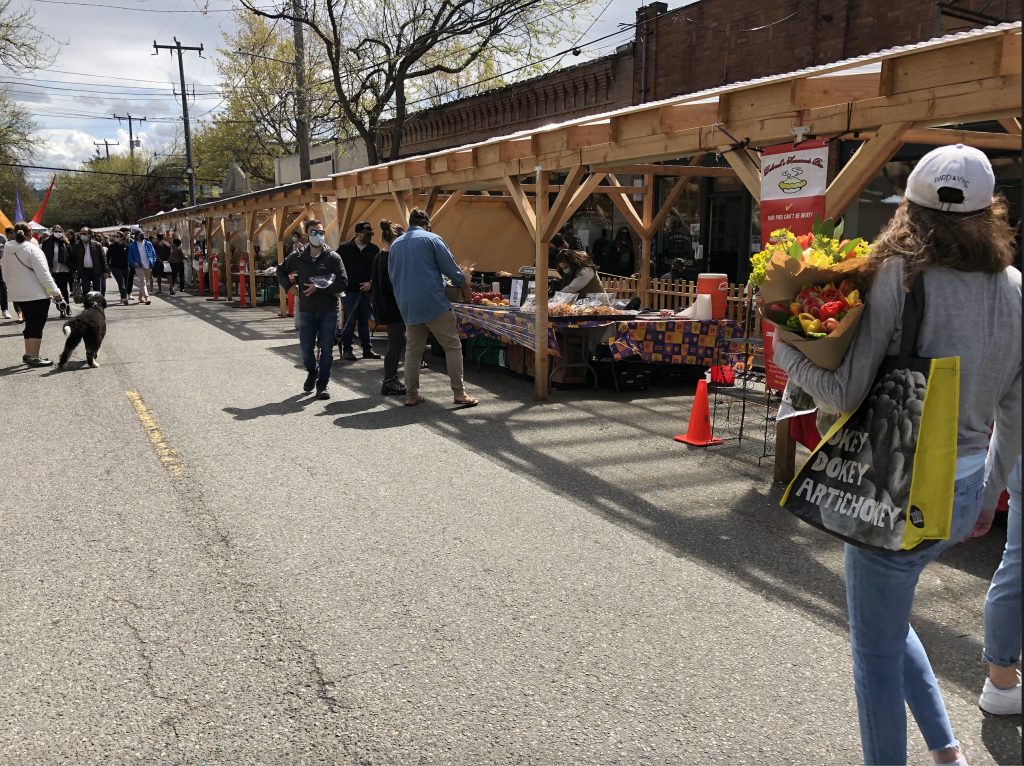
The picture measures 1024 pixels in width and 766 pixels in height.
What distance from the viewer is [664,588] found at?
4.12 meters

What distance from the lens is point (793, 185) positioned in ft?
18.2

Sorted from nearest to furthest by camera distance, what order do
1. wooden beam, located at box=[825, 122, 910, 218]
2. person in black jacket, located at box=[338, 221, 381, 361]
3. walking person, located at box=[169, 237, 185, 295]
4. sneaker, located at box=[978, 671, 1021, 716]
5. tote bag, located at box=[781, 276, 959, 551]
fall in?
tote bag, located at box=[781, 276, 959, 551] < sneaker, located at box=[978, 671, 1021, 716] < wooden beam, located at box=[825, 122, 910, 218] < person in black jacket, located at box=[338, 221, 381, 361] < walking person, located at box=[169, 237, 185, 295]

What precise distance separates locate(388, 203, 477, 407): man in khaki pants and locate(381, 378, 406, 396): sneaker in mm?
688

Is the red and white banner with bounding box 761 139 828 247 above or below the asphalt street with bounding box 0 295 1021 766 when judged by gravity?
above

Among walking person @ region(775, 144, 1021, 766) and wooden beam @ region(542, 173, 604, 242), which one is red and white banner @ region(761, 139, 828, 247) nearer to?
wooden beam @ region(542, 173, 604, 242)

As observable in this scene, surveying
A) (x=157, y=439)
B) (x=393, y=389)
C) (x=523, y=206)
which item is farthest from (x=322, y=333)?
(x=523, y=206)

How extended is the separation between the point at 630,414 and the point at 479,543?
3.80 m

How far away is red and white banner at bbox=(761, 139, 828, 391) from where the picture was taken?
5.40 metres

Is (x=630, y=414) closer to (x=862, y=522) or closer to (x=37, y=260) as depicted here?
(x=862, y=522)

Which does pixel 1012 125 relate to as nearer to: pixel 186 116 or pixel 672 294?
pixel 672 294

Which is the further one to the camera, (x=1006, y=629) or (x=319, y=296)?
(x=319, y=296)

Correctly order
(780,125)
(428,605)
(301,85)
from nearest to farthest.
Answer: (428,605), (780,125), (301,85)

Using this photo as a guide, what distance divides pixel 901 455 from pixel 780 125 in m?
4.39

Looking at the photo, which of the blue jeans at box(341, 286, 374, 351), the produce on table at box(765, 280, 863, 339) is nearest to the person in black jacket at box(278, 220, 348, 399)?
the blue jeans at box(341, 286, 374, 351)
